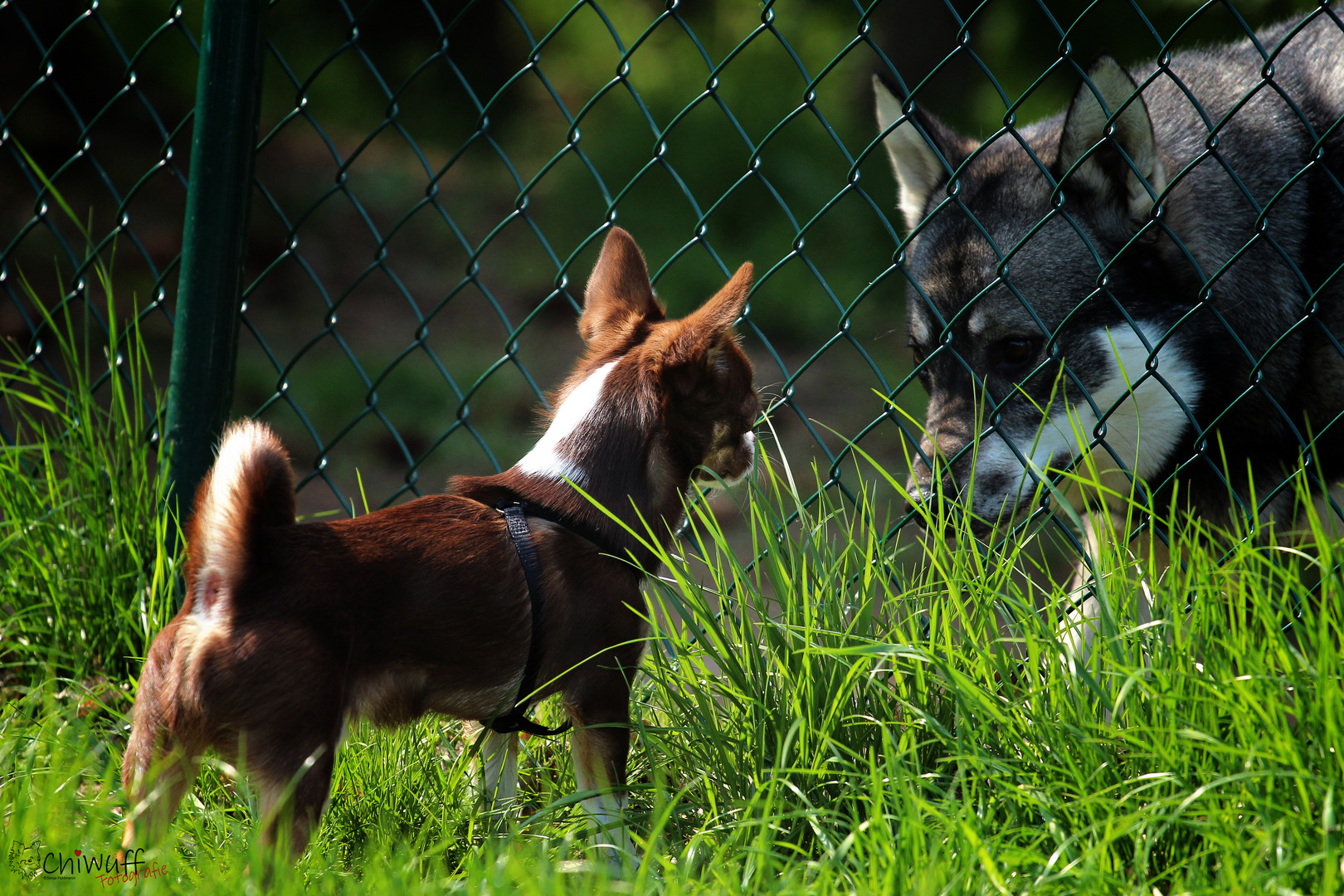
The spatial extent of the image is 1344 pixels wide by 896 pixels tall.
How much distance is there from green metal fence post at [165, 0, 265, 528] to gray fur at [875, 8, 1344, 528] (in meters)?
1.65

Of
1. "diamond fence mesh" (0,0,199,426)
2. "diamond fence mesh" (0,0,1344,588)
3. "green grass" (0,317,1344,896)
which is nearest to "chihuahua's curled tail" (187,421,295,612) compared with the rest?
"green grass" (0,317,1344,896)

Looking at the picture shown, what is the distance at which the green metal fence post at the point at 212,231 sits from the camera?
2594 mm

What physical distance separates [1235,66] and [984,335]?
102cm

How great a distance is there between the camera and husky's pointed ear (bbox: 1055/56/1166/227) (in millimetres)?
2369

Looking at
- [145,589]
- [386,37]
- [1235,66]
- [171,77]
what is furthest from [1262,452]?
[386,37]

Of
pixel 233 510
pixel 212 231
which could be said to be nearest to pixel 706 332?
pixel 233 510

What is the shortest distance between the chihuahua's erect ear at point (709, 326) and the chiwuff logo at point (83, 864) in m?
1.28

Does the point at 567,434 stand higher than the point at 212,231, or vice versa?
the point at 212,231

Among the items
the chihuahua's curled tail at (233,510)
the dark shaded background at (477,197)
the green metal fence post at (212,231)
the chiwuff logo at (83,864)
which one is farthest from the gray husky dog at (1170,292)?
the dark shaded background at (477,197)

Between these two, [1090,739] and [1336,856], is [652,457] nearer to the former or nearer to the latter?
[1090,739]

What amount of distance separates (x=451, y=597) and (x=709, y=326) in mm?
725

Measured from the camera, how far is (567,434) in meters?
2.13

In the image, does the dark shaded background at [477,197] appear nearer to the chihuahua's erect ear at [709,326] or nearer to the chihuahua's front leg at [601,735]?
the chihuahua's erect ear at [709,326]

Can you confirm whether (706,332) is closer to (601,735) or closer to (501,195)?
(601,735)
